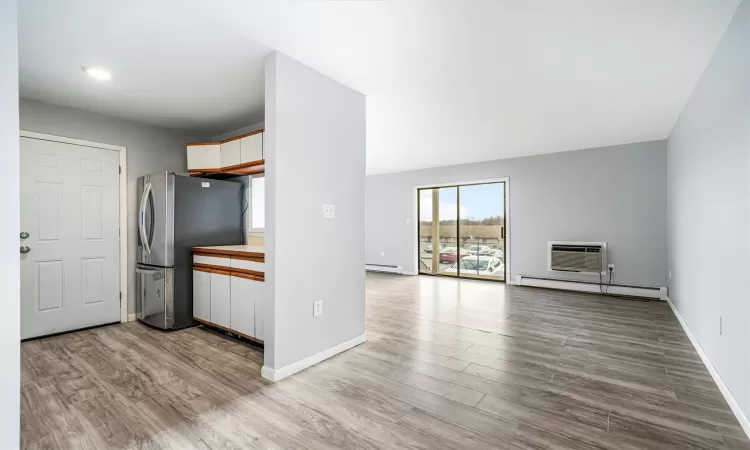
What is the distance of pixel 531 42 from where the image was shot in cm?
226

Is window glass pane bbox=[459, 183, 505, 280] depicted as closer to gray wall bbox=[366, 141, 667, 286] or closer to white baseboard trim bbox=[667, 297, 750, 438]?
gray wall bbox=[366, 141, 667, 286]

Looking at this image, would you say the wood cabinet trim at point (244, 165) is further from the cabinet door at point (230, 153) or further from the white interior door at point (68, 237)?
the white interior door at point (68, 237)

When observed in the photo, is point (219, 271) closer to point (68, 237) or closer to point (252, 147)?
point (252, 147)

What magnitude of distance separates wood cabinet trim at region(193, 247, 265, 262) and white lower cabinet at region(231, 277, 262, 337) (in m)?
0.21

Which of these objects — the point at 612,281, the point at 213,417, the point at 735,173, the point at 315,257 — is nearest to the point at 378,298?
the point at 315,257

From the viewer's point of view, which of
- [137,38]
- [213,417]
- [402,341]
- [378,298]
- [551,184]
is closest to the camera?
[213,417]

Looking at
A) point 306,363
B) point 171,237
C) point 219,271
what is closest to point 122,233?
point 171,237

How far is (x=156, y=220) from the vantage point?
11.6 ft

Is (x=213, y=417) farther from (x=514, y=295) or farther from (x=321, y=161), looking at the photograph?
(x=514, y=295)

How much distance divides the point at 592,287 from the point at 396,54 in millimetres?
4929

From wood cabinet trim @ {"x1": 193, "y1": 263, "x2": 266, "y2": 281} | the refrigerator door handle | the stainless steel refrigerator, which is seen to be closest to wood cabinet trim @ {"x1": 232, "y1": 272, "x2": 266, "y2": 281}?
wood cabinet trim @ {"x1": 193, "y1": 263, "x2": 266, "y2": 281}

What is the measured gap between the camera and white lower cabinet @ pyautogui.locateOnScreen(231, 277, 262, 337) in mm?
2947

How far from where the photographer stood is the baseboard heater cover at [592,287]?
16.2 ft

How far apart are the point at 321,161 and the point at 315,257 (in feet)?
2.49
